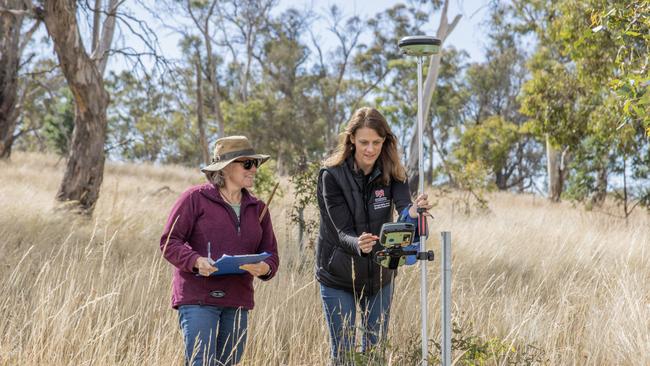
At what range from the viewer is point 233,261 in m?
2.56

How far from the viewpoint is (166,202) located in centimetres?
985

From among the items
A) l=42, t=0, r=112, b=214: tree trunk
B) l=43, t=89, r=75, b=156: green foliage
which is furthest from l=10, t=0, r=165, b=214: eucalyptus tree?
l=43, t=89, r=75, b=156: green foliage

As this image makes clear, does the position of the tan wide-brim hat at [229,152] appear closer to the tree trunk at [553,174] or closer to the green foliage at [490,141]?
the tree trunk at [553,174]

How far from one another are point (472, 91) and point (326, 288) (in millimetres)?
29098

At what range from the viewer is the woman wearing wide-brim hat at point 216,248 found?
2.68 meters

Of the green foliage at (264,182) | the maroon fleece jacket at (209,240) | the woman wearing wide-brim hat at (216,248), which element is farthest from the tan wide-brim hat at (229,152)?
the green foliage at (264,182)

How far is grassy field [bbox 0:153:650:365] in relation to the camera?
129 inches

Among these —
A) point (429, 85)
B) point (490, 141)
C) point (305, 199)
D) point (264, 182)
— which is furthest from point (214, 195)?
point (490, 141)

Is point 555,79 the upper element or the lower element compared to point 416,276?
upper

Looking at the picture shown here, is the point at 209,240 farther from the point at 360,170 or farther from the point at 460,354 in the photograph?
the point at 460,354

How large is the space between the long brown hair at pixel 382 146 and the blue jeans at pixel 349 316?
0.55 metres

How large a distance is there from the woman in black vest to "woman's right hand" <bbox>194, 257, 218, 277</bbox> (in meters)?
0.59

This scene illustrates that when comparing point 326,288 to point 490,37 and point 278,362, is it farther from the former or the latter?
point 490,37

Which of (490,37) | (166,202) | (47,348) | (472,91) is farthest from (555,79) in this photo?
(472,91)
